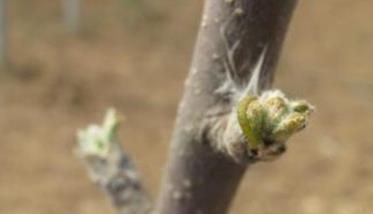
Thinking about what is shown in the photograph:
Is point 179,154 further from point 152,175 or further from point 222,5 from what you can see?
point 152,175

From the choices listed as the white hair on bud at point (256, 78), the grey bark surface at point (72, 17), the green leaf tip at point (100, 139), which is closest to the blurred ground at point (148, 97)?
the grey bark surface at point (72, 17)

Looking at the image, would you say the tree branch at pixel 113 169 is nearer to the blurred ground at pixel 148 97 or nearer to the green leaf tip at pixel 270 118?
the green leaf tip at pixel 270 118

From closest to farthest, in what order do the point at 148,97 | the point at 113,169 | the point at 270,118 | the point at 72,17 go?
the point at 270,118 < the point at 113,169 < the point at 148,97 < the point at 72,17

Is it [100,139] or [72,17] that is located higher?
[72,17]

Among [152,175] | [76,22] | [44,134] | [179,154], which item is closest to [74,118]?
[44,134]

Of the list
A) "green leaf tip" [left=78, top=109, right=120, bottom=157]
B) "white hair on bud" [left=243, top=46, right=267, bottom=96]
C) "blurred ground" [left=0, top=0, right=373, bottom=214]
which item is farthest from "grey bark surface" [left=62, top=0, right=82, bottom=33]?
"white hair on bud" [left=243, top=46, right=267, bottom=96]

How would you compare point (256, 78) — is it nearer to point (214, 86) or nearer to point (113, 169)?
point (214, 86)

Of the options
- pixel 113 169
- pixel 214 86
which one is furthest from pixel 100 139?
pixel 214 86
